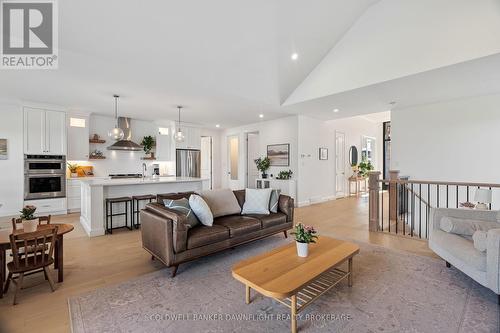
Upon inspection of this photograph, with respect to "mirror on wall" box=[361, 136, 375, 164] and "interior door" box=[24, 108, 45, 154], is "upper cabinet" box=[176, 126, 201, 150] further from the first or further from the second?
"mirror on wall" box=[361, 136, 375, 164]

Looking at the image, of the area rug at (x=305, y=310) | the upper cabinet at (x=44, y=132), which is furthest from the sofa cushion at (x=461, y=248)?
the upper cabinet at (x=44, y=132)

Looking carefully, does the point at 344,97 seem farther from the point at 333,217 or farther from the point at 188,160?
the point at 188,160

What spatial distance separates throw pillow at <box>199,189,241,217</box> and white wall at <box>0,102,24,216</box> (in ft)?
16.0

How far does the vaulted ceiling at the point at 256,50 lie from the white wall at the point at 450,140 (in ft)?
2.38

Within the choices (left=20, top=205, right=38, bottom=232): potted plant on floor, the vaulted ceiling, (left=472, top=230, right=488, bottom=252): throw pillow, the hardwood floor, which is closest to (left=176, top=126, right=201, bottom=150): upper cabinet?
the vaulted ceiling

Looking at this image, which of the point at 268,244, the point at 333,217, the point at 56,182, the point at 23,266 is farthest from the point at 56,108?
the point at 333,217

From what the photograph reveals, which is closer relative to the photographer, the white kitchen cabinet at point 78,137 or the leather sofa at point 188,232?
the leather sofa at point 188,232

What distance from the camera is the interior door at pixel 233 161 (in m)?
9.34

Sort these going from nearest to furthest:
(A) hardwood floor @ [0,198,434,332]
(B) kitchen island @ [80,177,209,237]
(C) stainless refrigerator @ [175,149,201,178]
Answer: (A) hardwood floor @ [0,198,434,332] < (B) kitchen island @ [80,177,209,237] < (C) stainless refrigerator @ [175,149,201,178]

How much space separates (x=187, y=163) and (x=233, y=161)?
2.01 metres

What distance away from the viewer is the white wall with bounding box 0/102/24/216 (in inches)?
210

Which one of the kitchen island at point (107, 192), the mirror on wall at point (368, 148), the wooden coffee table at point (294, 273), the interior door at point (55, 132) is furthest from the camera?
the mirror on wall at point (368, 148)

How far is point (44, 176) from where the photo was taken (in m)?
5.68

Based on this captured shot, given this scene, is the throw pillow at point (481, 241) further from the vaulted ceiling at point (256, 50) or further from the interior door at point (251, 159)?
the interior door at point (251, 159)
